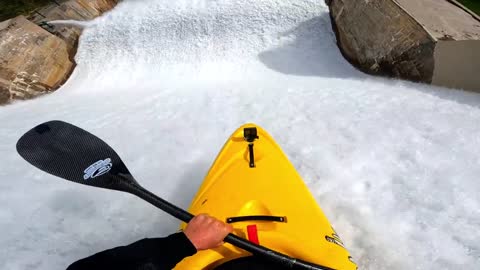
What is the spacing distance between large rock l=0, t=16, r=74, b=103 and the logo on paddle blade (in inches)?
135

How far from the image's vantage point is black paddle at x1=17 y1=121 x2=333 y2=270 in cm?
183

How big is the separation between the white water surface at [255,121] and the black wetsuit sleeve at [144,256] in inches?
39.3

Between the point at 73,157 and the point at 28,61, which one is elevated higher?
the point at 73,157

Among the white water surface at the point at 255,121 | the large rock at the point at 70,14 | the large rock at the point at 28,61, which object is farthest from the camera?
the large rock at the point at 70,14

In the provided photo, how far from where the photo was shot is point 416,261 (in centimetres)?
192

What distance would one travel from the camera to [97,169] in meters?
1.86

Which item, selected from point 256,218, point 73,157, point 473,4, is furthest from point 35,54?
point 473,4

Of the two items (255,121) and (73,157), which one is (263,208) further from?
(255,121)

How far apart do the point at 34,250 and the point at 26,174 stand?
96cm

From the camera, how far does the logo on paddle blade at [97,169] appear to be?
184 centimetres

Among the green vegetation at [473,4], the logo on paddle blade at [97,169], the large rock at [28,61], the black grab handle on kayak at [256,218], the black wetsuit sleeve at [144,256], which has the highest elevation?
the black wetsuit sleeve at [144,256]

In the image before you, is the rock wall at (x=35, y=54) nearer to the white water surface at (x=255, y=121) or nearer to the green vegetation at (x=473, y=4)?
the white water surface at (x=255, y=121)

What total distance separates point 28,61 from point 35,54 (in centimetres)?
17

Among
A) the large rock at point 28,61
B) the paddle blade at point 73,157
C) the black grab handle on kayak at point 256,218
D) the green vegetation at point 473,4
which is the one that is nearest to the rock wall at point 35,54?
the large rock at point 28,61
